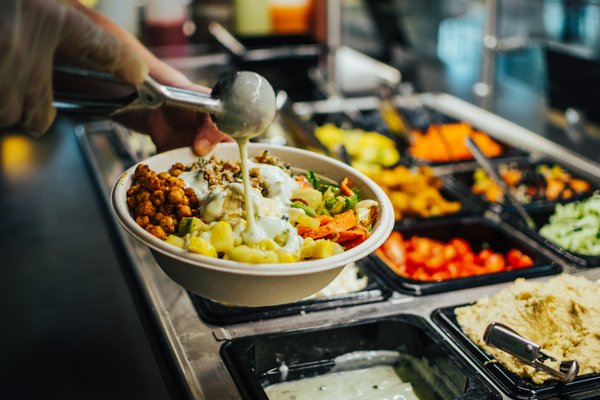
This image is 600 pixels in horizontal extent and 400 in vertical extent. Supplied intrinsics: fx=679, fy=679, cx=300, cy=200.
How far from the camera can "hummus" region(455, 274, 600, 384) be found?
152 centimetres

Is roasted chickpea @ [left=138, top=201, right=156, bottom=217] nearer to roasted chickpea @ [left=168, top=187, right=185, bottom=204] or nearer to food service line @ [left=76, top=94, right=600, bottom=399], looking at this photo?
roasted chickpea @ [left=168, top=187, right=185, bottom=204]

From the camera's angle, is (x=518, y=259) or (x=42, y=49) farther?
(x=518, y=259)

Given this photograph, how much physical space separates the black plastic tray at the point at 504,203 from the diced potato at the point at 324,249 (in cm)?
117

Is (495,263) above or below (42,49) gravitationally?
below

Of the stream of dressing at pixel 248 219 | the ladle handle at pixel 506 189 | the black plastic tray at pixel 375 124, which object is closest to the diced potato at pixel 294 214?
the stream of dressing at pixel 248 219

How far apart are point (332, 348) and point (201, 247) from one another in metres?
0.60

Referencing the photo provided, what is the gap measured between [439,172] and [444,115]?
69 cm

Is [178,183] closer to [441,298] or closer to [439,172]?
[441,298]

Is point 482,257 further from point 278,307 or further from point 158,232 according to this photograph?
point 158,232

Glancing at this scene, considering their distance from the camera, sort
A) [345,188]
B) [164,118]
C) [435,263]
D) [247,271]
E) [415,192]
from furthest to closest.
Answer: [415,192] → [435,263] → [164,118] → [345,188] → [247,271]

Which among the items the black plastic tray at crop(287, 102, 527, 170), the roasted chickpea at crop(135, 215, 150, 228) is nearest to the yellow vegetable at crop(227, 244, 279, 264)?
the roasted chickpea at crop(135, 215, 150, 228)

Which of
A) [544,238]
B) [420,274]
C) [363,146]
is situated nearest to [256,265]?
[420,274]

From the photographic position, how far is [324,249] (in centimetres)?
130

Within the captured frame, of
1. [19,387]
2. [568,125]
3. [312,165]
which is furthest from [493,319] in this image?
[568,125]
